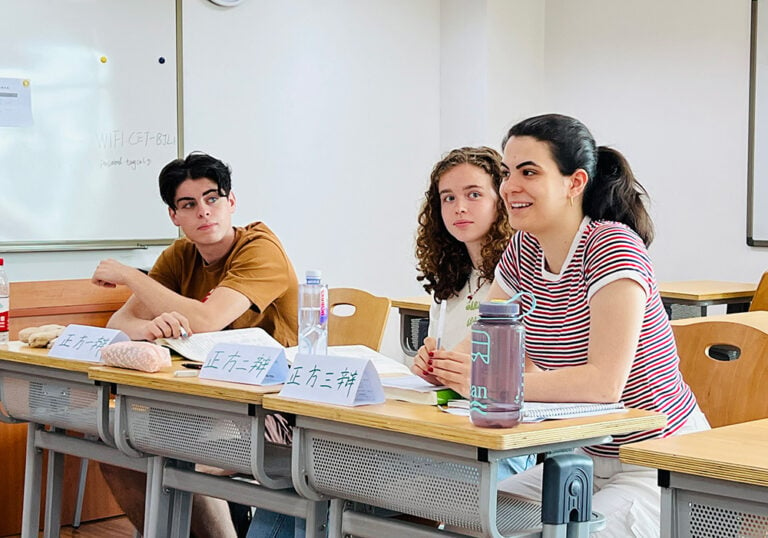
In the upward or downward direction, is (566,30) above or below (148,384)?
above

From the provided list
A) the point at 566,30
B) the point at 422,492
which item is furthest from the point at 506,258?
the point at 566,30

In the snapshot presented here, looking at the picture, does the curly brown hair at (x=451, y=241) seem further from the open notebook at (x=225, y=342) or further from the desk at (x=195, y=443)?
the desk at (x=195, y=443)

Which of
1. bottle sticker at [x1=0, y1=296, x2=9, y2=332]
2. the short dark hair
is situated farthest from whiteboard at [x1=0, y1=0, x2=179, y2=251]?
the short dark hair

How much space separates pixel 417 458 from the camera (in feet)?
5.47

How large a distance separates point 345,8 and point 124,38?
1218 millimetres

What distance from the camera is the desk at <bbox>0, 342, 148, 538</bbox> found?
8.05 feet

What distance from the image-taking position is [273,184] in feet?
15.0

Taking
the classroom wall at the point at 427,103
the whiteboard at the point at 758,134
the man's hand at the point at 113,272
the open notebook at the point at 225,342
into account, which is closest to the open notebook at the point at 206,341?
the open notebook at the point at 225,342

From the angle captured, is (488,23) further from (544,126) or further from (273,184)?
(544,126)

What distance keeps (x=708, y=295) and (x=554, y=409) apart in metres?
2.57

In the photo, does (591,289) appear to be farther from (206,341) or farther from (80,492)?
(80,492)

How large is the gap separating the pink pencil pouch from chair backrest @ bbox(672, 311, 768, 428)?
44.6 inches

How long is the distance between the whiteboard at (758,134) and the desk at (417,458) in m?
3.21

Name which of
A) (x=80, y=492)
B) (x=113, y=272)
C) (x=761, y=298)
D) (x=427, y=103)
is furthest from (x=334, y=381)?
(x=427, y=103)
